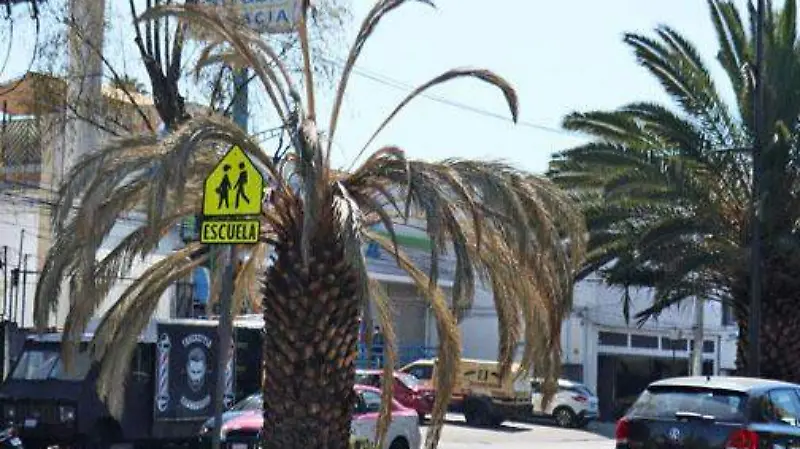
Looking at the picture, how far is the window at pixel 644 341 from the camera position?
54656 millimetres

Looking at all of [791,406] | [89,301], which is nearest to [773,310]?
[791,406]

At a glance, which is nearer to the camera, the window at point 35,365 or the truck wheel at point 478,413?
the window at point 35,365

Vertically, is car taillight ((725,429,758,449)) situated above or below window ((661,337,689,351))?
below

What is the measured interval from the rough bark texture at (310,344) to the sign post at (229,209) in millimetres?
1366

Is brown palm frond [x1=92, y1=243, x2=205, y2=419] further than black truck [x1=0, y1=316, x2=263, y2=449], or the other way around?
black truck [x1=0, y1=316, x2=263, y2=449]

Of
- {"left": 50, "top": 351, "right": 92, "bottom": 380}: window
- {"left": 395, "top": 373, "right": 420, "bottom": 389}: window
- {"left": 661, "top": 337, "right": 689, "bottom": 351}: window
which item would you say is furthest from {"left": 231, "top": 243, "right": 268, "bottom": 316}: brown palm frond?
{"left": 661, "top": 337, "right": 689, "bottom": 351}: window

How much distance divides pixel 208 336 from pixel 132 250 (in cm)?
941

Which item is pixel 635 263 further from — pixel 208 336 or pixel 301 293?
pixel 301 293

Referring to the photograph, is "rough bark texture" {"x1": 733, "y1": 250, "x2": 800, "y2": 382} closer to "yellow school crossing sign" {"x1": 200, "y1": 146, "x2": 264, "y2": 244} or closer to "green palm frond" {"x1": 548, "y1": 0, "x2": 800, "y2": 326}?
"green palm frond" {"x1": 548, "y1": 0, "x2": 800, "y2": 326}

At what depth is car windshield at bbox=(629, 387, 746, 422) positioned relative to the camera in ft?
42.1

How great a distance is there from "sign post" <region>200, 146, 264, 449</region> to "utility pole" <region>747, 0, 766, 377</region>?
1229 cm

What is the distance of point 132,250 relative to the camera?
11.8 meters

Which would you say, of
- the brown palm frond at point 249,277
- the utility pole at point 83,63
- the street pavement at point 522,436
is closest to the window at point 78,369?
the utility pole at point 83,63

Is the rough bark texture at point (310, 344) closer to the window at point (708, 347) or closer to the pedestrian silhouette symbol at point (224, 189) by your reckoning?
the pedestrian silhouette symbol at point (224, 189)
